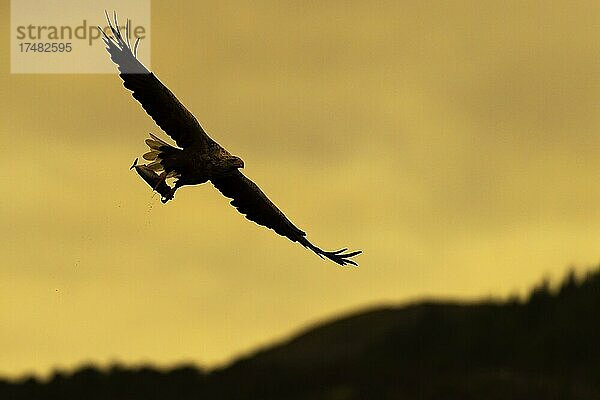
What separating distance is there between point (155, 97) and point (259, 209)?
302 cm

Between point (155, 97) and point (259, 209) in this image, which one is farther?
point (259, 209)

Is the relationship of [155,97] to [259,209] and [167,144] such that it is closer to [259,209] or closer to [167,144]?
[167,144]

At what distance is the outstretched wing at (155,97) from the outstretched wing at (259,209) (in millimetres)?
1643

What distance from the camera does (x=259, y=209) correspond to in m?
18.7

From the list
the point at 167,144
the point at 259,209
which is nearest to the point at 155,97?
the point at 167,144

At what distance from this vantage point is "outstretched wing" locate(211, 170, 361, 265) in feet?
60.5

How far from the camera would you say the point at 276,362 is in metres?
87.3

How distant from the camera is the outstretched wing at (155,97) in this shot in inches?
617

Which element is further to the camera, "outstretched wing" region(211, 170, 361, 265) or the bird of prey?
"outstretched wing" region(211, 170, 361, 265)

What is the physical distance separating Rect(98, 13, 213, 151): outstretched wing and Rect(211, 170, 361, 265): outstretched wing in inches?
64.7

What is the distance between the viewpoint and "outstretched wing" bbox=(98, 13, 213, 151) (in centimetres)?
1568

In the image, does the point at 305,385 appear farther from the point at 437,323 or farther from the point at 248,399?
the point at 437,323

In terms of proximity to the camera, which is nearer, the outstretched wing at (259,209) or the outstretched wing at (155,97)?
the outstretched wing at (155,97)

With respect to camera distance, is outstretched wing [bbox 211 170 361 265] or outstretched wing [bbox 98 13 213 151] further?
outstretched wing [bbox 211 170 361 265]
